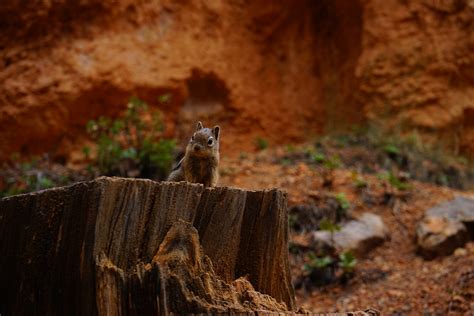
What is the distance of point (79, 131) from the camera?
10.3 m

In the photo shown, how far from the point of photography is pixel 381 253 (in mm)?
7496

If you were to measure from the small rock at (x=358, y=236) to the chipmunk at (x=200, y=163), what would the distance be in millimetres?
2234

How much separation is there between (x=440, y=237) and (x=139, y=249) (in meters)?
4.89

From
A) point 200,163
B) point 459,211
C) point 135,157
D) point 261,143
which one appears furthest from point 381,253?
point 261,143

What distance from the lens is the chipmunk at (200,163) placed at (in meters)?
5.58

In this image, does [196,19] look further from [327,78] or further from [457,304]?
[457,304]

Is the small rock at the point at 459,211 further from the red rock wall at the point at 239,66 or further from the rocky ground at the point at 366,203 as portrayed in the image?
the red rock wall at the point at 239,66

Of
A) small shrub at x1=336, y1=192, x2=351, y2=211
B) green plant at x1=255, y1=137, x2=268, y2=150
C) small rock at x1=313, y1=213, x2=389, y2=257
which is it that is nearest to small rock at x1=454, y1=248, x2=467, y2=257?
small rock at x1=313, y1=213, x2=389, y2=257

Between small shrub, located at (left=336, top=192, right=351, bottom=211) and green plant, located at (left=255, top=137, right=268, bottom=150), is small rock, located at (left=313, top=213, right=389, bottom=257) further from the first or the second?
green plant, located at (left=255, top=137, right=268, bottom=150)

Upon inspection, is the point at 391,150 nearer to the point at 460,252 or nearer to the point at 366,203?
the point at 366,203

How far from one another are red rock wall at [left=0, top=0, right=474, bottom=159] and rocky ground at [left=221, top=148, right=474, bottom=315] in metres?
1.91

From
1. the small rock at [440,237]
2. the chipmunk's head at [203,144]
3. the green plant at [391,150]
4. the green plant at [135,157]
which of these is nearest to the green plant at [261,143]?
the green plant at [391,150]

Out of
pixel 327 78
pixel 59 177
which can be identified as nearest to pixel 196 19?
pixel 327 78

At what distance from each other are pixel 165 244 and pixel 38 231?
750 mm
